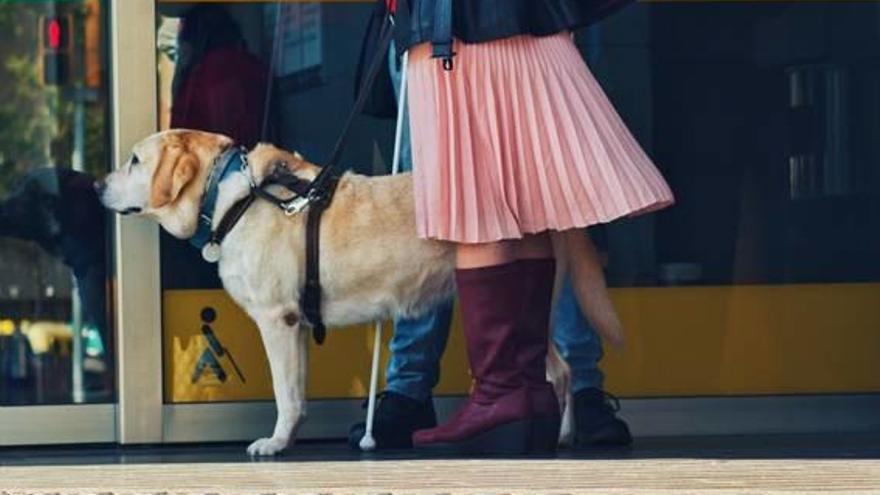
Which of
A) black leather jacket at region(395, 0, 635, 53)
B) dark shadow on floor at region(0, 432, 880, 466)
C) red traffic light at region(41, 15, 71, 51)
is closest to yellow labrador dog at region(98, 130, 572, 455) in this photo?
dark shadow on floor at region(0, 432, 880, 466)

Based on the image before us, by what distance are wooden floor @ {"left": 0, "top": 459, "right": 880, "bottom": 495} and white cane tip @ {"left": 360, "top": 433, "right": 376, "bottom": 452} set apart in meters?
0.94

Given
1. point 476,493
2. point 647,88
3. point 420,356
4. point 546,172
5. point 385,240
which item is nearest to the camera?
point 476,493

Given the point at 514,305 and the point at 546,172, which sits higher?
the point at 546,172

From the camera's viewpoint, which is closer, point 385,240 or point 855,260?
point 385,240

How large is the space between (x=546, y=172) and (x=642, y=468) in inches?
38.1

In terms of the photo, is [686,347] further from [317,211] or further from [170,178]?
[170,178]

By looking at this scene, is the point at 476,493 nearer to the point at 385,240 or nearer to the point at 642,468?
the point at 642,468

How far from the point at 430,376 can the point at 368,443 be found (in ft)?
1.07

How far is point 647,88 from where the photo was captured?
7.00 metres

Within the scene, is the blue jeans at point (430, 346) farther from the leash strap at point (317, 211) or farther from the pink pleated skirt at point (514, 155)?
the pink pleated skirt at point (514, 155)

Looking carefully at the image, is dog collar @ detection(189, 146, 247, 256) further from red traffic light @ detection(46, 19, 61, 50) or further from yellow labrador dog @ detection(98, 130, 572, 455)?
red traffic light @ detection(46, 19, 61, 50)

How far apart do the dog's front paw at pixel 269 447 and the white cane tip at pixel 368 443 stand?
25 centimetres

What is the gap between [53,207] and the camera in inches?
272

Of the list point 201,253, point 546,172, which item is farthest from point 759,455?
point 201,253
